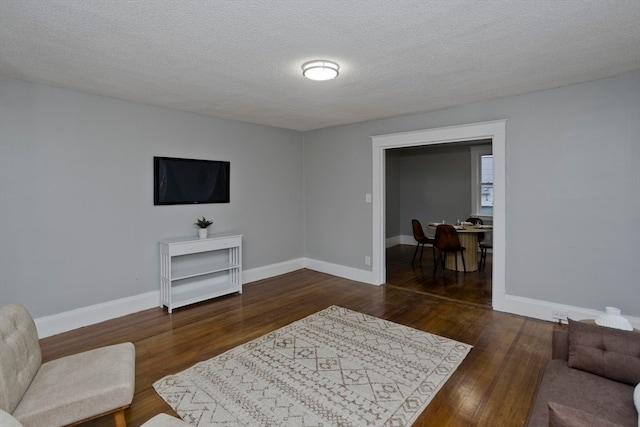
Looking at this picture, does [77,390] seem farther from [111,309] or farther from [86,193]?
[86,193]

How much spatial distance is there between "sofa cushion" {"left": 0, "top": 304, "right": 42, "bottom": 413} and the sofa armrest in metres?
2.93

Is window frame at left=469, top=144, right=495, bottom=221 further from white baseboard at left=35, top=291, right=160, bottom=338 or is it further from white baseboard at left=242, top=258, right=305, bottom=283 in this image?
white baseboard at left=35, top=291, right=160, bottom=338

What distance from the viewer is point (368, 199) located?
4.99 m

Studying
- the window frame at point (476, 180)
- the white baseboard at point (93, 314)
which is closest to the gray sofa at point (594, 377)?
the white baseboard at point (93, 314)

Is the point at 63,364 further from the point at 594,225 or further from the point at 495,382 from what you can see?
the point at 594,225

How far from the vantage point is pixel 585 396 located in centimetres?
153

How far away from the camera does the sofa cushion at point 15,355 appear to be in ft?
5.09

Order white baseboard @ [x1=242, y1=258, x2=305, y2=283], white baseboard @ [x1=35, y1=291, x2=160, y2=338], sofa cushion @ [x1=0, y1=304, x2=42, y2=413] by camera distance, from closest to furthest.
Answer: sofa cushion @ [x1=0, y1=304, x2=42, y2=413], white baseboard @ [x1=35, y1=291, x2=160, y2=338], white baseboard @ [x1=242, y1=258, x2=305, y2=283]

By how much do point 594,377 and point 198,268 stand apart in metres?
4.11

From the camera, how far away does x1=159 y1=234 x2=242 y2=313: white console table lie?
12.8ft

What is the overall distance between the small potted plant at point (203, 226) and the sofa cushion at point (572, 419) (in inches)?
153

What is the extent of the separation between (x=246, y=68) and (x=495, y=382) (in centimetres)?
313

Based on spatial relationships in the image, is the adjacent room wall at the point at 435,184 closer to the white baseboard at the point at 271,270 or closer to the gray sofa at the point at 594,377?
the white baseboard at the point at 271,270

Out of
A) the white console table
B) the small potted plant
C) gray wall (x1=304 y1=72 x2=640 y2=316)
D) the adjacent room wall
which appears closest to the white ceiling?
A: gray wall (x1=304 y1=72 x2=640 y2=316)
